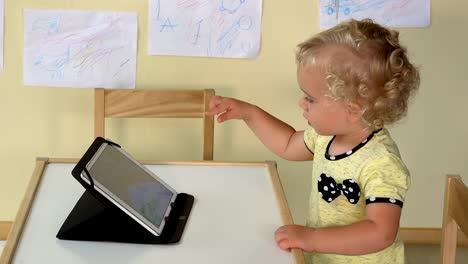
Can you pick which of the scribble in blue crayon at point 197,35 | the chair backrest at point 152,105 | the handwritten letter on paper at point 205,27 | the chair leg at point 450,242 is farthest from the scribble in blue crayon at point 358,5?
the chair leg at point 450,242

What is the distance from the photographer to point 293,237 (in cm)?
121

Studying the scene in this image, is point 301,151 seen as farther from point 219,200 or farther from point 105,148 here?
point 105,148

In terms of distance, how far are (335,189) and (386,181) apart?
13 cm

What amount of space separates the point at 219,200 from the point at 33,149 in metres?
0.94

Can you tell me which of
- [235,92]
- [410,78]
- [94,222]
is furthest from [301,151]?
[235,92]

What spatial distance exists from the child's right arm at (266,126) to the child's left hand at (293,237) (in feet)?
1.12

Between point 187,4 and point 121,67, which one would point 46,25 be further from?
point 187,4

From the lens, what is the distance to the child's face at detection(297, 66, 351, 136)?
4.10ft

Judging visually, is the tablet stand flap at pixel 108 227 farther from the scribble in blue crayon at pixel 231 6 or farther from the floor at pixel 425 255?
the floor at pixel 425 255

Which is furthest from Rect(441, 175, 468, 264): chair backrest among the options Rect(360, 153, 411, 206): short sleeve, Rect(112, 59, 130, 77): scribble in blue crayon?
Rect(112, 59, 130, 77): scribble in blue crayon

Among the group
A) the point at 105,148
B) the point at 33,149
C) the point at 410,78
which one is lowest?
the point at 33,149

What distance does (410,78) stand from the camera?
4.08 ft

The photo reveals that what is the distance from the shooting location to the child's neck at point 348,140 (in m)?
1.32

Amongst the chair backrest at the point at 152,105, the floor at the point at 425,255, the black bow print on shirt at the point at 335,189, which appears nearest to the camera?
the black bow print on shirt at the point at 335,189
